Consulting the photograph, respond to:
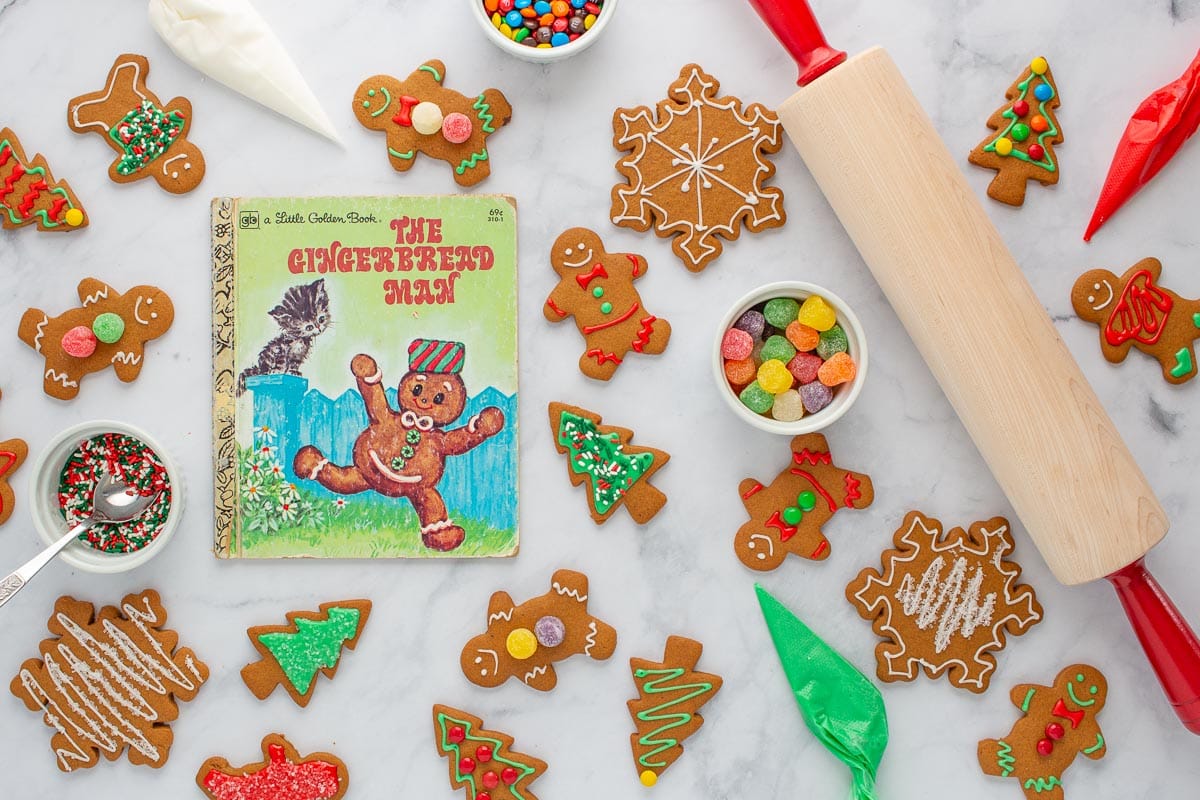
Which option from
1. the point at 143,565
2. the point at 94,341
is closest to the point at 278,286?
the point at 94,341

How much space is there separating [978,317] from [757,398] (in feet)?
0.97

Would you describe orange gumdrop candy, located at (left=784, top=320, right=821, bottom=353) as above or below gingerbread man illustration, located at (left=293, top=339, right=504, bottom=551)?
above

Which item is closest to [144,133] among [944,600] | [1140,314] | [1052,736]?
[944,600]

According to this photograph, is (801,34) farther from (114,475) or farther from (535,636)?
(114,475)

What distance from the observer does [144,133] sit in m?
1.29

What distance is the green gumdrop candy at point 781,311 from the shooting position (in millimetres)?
1216

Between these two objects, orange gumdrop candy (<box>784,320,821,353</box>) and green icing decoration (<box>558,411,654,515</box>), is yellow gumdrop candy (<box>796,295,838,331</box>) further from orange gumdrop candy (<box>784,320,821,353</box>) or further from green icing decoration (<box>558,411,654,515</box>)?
green icing decoration (<box>558,411,654,515</box>)

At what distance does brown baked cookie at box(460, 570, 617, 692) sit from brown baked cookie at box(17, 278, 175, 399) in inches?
23.6

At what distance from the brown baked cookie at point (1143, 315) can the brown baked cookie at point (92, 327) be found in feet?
4.16

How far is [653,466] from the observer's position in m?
1.28

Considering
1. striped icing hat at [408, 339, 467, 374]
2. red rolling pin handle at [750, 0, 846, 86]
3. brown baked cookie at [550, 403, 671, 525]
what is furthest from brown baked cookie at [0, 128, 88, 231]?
red rolling pin handle at [750, 0, 846, 86]

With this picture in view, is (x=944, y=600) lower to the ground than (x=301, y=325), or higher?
lower

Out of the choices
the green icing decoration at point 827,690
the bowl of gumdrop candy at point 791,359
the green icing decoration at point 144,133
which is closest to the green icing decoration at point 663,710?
the green icing decoration at point 827,690

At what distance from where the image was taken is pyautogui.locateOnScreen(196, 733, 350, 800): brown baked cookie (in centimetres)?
129
